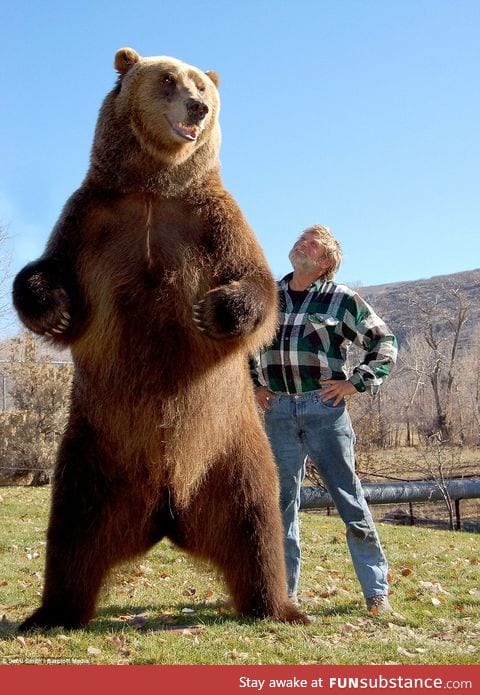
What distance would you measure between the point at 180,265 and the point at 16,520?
891cm

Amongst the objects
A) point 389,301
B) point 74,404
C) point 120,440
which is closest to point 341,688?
point 120,440

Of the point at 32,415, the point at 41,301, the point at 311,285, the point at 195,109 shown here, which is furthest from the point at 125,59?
the point at 32,415

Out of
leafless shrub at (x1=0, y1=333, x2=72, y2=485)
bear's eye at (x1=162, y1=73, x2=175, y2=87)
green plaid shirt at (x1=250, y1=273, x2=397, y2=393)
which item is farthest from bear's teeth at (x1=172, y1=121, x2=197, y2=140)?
leafless shrub at (x1=0, y1=333, x2=72, y2=485)

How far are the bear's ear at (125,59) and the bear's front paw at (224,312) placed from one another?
5.36ft

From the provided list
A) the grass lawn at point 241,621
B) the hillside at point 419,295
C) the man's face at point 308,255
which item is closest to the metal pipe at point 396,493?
the grass lawn at point 241,621

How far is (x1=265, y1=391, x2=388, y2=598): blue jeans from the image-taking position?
5188 millimetres

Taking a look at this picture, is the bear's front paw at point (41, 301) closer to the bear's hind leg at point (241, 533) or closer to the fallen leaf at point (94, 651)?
the bear's hind leg at point (241, 533)

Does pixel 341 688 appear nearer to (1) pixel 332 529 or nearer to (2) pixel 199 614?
(2) pixel 199 614

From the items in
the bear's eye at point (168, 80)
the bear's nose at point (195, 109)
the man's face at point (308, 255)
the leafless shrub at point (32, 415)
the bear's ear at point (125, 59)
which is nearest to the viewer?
the bear's nose at point (195, 109)

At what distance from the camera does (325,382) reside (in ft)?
17.0

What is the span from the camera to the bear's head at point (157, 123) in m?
4.27

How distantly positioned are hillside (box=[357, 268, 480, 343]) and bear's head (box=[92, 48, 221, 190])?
76803mm

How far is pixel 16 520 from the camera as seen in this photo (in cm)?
1195

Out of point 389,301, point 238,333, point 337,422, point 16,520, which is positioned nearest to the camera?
point 238,333
